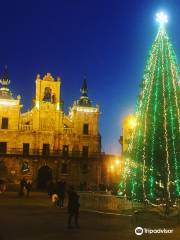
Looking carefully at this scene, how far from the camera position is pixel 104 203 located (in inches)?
1144

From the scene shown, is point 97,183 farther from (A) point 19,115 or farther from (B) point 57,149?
(A) point 19,115

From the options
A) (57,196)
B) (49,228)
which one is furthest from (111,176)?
(49,228)

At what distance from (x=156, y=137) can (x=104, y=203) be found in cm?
620

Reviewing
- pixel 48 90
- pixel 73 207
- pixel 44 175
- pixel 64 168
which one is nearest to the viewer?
pixel 73 207

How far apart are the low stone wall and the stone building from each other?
33.5 metres

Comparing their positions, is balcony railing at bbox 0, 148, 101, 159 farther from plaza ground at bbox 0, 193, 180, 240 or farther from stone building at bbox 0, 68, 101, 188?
plaza ground at bbox 0, 193, 180, 240

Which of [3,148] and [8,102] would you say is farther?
[8,102]

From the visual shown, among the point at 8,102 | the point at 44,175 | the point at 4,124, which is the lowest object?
the point at 44,175

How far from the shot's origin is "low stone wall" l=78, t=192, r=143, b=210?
26417 mm

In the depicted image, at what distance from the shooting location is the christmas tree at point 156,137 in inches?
1003

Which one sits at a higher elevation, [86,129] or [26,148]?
[86,129]

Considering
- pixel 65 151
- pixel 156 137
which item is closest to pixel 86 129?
pixel 65 151

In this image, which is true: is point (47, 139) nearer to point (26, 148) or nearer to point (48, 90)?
point (26, 148)

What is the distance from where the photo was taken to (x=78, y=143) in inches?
2638
